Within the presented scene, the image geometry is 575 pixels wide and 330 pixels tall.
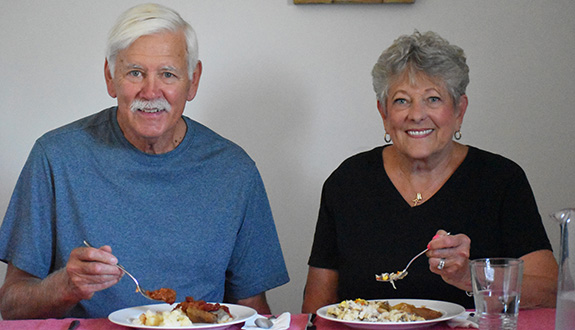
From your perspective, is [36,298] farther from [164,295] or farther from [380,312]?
[380,312]

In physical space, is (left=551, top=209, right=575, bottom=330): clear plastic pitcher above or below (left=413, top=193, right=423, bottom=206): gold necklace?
below

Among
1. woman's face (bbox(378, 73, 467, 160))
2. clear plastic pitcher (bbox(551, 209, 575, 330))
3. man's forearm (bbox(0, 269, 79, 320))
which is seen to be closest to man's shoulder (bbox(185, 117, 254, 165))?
woman's face (bbox(378, 73, 467, 160))

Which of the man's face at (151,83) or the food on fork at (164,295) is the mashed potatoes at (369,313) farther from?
the man's face at (151,83)

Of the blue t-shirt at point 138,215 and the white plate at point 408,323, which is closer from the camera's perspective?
the white plate at point 408,323

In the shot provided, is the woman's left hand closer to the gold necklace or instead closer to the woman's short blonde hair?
the gold necklace

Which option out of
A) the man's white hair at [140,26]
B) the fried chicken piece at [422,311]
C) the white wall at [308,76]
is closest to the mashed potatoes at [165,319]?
the fried chicken piece at [422,311]

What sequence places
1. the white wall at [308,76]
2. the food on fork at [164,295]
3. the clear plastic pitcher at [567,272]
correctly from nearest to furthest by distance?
the clear plastic pitcher at [567,272] < the food on fork at [164,295] < the white wall at [308,76]

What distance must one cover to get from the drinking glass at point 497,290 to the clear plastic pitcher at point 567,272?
12cm

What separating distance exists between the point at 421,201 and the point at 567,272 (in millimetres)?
863

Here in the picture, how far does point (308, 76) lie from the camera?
8.25ft

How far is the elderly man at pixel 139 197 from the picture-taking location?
1.82m

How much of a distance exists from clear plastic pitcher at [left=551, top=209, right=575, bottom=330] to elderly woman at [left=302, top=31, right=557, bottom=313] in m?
0.70

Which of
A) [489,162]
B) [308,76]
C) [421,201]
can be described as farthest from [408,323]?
[308,76]

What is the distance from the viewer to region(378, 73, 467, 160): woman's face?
6.25ft
